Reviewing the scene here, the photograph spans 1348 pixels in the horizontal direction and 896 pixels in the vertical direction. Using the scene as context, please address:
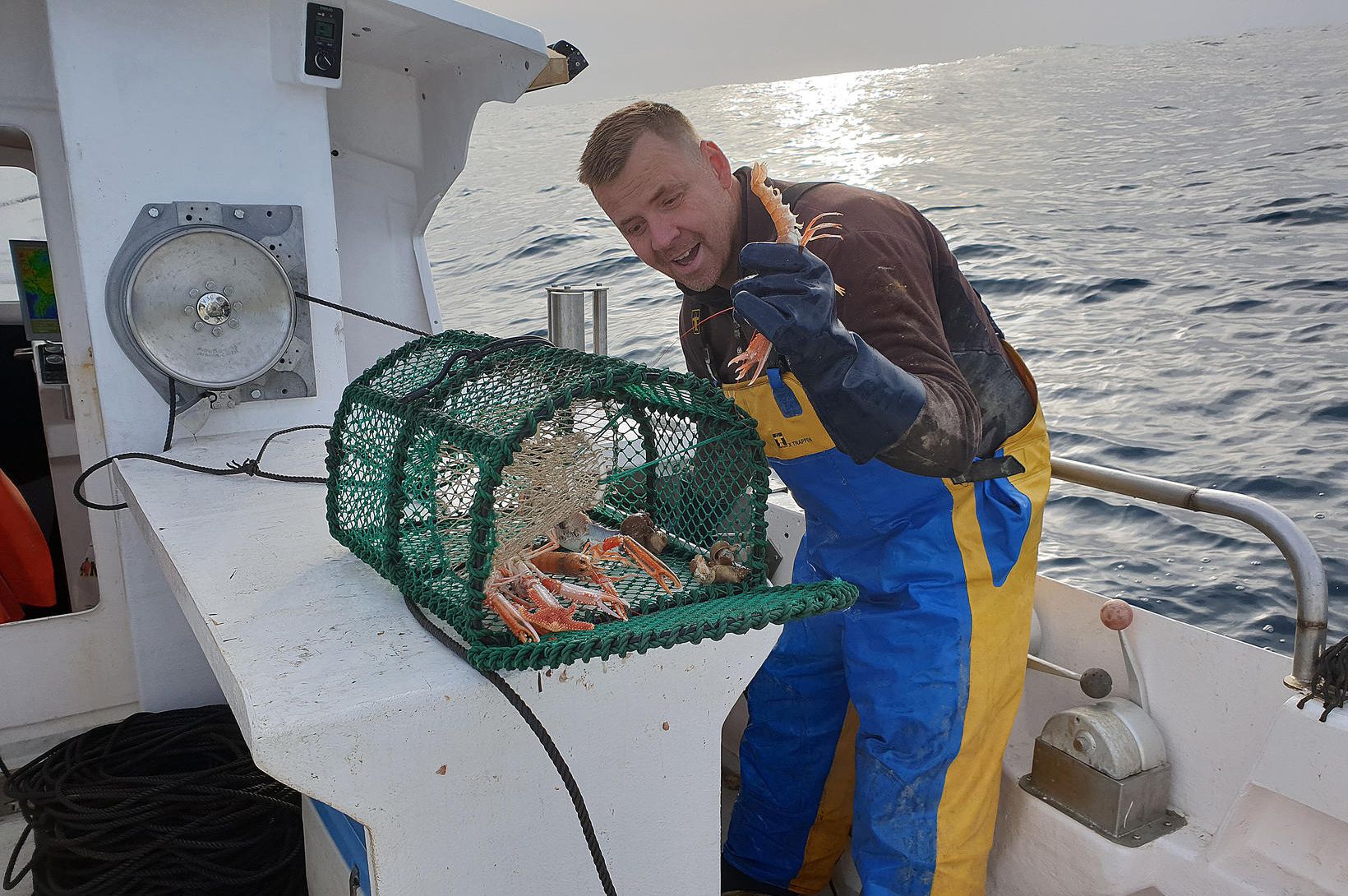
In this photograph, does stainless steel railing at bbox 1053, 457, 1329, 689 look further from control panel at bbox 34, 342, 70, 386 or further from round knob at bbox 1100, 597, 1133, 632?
control panel at bbox 34, 342, 70, 386

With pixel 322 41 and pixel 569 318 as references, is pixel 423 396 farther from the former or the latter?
pixel 569 318

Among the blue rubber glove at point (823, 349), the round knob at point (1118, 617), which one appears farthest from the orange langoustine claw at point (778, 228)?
the round knob at point (1118, 617)

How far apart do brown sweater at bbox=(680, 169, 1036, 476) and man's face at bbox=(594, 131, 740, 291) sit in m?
0.07

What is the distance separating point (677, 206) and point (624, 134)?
0.18m

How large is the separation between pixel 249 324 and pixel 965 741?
215cm

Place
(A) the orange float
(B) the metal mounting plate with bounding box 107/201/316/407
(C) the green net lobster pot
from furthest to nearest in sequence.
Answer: (A) the orange float → (B) the metal mounting plate with bounding box 107/201/316/407 → (C) the green net lobster pot

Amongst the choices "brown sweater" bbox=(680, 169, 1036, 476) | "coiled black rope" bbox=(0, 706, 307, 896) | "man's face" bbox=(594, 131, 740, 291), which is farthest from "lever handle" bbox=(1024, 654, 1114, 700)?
"coiled black rope" bbox=(0, 706, 307, 896)

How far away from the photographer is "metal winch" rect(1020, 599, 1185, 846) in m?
2.07

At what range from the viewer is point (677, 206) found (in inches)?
78.5

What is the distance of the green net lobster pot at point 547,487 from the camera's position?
1355 millimetres

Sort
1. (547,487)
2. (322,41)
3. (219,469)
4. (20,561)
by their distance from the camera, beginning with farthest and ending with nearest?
(20,561), (322,41), (219,469), (547,487)

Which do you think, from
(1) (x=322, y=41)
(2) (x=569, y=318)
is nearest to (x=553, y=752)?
(1) (x=322, y=41)

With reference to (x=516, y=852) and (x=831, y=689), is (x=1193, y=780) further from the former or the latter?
(x=516, y=852)

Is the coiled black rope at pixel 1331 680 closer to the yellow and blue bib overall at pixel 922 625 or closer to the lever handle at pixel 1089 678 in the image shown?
the lever handle at pixel 1089 678
